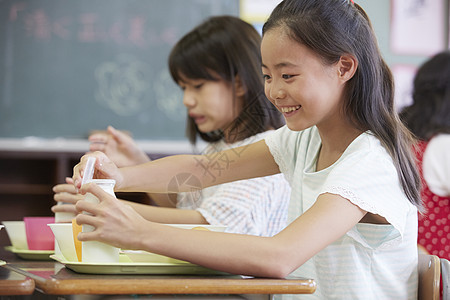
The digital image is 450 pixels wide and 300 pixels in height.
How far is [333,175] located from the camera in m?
1.04

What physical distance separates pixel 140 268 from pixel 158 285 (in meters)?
0.12

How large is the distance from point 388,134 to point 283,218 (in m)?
0.61

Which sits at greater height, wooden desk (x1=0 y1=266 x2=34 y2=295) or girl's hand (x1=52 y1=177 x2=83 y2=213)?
girl's hand (x1=52 y1=177 x2=83 y2=213)

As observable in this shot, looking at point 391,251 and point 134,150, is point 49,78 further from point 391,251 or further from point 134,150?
point 391,251

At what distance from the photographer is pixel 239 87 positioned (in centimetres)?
180

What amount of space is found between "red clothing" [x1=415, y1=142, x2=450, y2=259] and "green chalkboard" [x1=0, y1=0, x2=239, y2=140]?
6.31ft

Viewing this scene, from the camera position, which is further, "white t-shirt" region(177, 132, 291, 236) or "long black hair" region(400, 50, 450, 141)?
"long black hair" region(400, 50, 450, 141)

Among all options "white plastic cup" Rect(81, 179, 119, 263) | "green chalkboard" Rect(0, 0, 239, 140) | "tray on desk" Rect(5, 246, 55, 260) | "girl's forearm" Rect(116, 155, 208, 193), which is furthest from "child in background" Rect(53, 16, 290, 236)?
"green chalkboard" Rect(0, 0, 239, 140)

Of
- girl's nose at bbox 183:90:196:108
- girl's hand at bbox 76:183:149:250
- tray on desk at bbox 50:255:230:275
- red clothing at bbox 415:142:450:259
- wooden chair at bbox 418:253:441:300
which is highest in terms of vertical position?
girl's nose at bbox 183:90:196:108

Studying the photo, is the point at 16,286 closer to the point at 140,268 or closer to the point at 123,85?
the point at 140,268

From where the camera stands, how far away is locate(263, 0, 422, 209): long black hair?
1.13 meters

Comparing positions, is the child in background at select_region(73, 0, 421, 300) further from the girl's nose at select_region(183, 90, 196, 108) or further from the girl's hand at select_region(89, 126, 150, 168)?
the girl's nose at select_region(183, 90, 196, 108)

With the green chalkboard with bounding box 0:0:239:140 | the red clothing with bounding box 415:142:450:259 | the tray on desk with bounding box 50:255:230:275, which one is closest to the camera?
the tray on desk with bounding box 50:255:230:275

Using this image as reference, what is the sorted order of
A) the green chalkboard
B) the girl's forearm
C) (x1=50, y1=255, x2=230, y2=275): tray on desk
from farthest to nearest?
the green chalkboard, the girl's forearm, (x1=50, y1=255, x2=230, y2=275): tray on desk
